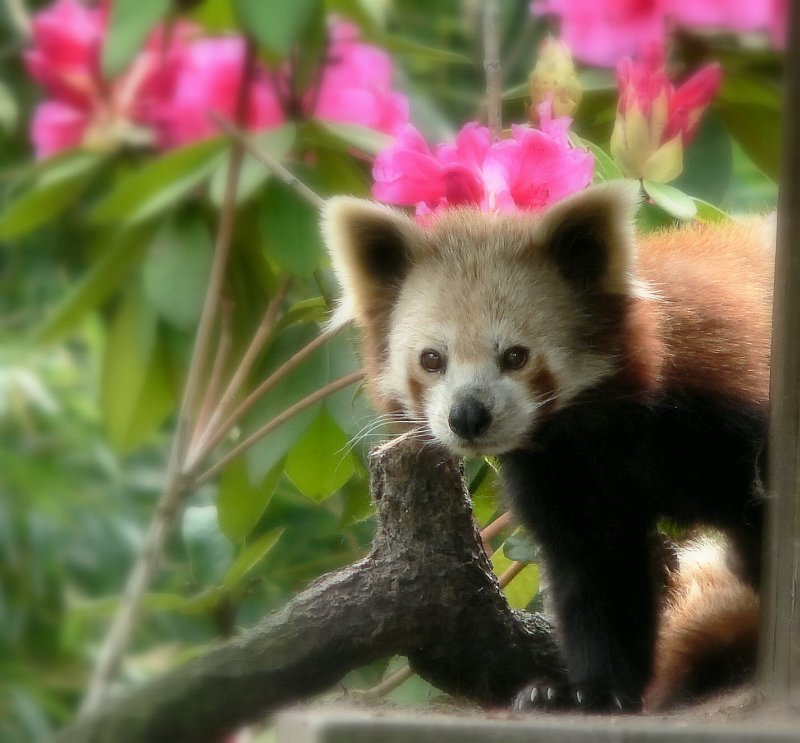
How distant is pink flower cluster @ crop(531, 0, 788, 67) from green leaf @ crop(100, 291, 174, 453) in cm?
Answer: 58

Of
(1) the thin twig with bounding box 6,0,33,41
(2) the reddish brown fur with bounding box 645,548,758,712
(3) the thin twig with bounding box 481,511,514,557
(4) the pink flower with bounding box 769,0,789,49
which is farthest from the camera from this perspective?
(1) the thin twig with bounding box 6,0,33,41

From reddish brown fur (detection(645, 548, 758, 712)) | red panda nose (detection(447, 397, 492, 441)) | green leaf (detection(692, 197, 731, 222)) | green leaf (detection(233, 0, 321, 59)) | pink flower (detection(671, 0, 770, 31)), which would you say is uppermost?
green leaf (detection(233, 0, 321, 59))

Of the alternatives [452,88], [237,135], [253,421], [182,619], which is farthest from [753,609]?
[452,88]

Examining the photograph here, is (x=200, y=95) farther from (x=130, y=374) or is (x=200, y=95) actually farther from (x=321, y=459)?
(x=321, y=459)

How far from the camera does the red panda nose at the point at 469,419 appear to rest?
1.27 meters

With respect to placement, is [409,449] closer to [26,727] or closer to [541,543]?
[541,543]

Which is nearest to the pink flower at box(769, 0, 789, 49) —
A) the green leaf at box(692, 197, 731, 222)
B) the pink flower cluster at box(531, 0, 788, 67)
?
the pink flower cluster at box(531, 0, 788, 67)

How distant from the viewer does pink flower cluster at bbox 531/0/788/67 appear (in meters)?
1.23

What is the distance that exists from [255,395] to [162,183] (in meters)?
0.26

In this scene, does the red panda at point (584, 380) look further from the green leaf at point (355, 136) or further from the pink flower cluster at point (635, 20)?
the pink flower cluster at point (635, 20)

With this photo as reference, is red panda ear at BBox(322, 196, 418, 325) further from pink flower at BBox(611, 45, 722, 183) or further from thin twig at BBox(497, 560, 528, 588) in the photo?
thin twig at BBox(497, 560, 528, 588)

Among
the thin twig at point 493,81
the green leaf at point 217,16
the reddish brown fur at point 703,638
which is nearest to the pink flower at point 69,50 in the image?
the green leaf at point 217,16

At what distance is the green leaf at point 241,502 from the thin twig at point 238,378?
63mm

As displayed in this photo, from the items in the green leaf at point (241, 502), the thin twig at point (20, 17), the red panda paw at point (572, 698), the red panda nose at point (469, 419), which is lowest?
the red panda paw at point (572, 698)
